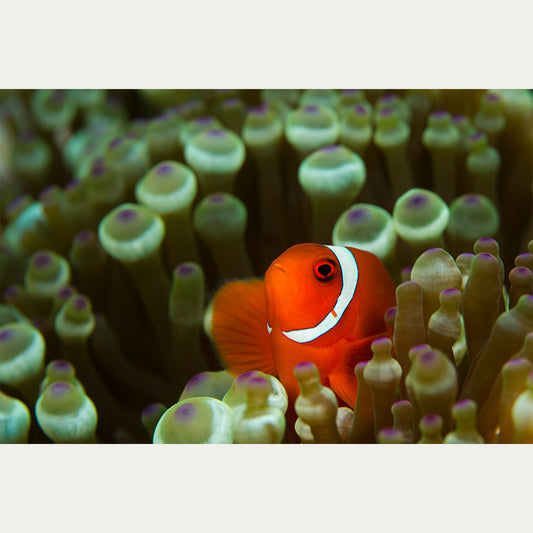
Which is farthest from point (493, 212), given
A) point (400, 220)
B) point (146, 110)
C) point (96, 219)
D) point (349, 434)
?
point (146, 110)

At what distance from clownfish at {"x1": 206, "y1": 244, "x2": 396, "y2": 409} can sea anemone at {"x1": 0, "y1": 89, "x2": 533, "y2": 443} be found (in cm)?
3

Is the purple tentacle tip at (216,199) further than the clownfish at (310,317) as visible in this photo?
Yes

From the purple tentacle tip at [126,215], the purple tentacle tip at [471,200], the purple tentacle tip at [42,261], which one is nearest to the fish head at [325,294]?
the purple tentacle tip at [471,200]

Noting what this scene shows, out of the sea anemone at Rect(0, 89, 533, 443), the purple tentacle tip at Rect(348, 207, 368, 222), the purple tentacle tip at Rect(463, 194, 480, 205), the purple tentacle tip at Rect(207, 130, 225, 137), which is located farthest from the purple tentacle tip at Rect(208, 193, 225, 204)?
the purple tentacle tip at Rect(463, 194, 480, 205)

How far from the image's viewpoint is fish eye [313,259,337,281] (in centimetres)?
67

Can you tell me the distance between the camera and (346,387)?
0.72m

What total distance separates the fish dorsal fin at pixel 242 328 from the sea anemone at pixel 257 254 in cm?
2

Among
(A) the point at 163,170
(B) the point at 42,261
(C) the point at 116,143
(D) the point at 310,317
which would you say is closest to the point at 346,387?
(D) the point at 310,317

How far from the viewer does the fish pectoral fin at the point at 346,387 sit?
0.72 m

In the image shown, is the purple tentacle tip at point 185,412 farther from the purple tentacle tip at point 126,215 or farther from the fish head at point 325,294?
the purple tentacle tip at point 126,215

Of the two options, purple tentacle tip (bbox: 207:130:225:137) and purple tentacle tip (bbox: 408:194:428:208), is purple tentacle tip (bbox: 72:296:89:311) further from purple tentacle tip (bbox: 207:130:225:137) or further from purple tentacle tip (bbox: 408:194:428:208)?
purple tentacle tip (bbox: 408:194:428:208)

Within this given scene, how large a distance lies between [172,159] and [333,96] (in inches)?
13.5

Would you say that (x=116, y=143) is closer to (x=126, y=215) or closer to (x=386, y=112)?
(x=126, y=215)

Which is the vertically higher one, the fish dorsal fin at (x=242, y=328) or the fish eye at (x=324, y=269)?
the fish eye at (x=324, y=269)
